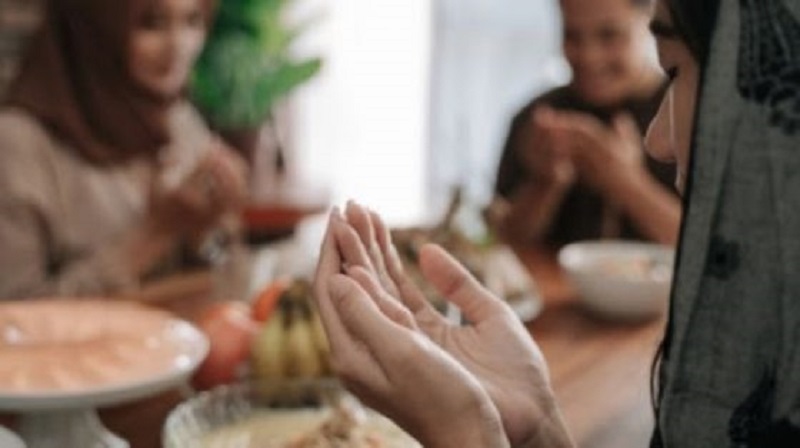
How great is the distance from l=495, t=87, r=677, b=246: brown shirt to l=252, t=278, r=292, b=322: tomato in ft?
3.07

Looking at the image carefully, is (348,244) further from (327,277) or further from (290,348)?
(290,348)

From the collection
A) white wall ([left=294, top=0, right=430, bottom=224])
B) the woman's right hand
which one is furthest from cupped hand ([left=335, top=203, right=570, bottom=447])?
white wall ([left=294, top=0, right=430, bottom=224])

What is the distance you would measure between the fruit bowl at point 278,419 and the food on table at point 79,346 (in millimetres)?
68

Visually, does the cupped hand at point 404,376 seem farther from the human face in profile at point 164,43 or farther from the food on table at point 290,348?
the human face in profile at point 164,43

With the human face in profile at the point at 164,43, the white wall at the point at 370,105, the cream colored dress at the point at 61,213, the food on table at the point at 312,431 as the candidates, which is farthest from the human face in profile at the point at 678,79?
the white wall at the point at 370,105

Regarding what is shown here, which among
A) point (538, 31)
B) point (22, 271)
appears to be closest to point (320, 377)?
point (22, 271)

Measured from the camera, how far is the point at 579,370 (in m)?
1.40

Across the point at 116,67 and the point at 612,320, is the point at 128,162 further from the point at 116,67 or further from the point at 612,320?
the point at 612,320

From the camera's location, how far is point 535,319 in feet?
5.28

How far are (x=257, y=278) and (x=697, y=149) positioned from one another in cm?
97

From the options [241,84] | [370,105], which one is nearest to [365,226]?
[241,84]

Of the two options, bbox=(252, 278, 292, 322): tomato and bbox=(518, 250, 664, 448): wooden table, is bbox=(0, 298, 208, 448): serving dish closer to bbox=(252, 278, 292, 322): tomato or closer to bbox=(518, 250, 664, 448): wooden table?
bbox=(252, 278, 292, 322): tomato

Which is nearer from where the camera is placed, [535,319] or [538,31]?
[535,319]

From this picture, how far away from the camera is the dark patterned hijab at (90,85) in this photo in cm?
202
